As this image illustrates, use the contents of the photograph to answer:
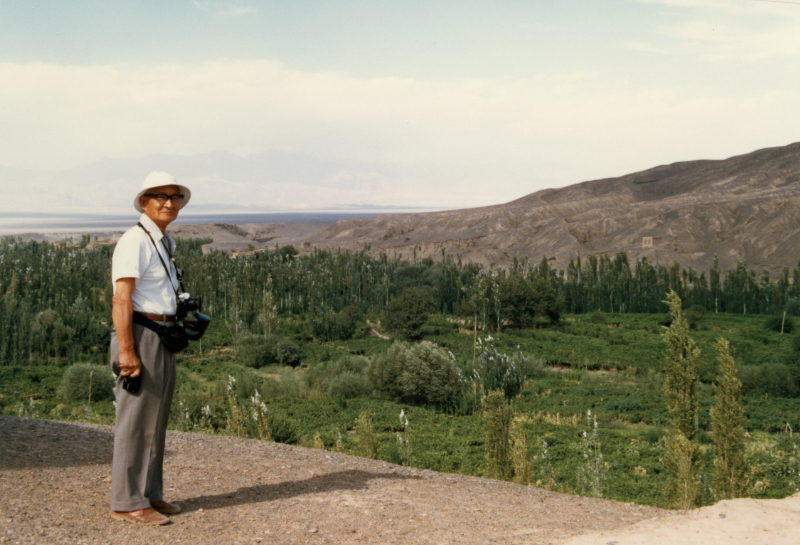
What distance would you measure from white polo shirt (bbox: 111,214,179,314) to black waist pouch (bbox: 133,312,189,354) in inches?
2.9

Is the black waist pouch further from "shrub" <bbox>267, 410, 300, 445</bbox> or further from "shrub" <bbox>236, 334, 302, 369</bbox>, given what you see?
"shrub" <bbox>236, 334, 302, 369</bbox>

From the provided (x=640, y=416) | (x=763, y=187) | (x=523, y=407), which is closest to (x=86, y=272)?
(x=523, y=407)

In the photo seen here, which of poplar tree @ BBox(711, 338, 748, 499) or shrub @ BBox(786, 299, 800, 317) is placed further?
shrub @ BBox(786, 299, 800, 317)

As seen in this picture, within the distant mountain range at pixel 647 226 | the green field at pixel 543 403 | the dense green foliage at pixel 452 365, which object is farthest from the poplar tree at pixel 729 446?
the distant mountain range at pixel 647 226

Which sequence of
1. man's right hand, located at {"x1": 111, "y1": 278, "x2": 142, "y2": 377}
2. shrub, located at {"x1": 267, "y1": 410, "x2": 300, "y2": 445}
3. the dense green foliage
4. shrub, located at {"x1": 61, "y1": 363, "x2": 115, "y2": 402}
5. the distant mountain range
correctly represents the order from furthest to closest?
1. the distant mountain range
2. shrub, located at {"x1": 61, "y1": 363, "x2": 115, "y2": 402}
3. the dense green foliage
4. shrub, located at {"x1": 267, "y1": 410, "x2": 300, "y2": 445}
5. man's right hand, located at {"x1": 111, "y1": 278, "x2": 142, "y2": 377}

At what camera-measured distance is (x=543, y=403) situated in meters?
31.0

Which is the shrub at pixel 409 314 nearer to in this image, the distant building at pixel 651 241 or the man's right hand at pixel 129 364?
the man's right hand at pixel 129 364

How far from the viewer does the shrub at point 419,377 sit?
3025 cm

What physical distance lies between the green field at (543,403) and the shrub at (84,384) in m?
0.53

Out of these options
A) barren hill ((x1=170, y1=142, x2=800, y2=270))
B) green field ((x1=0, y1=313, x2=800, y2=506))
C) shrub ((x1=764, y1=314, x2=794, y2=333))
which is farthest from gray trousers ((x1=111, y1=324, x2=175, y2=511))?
barren hill ((x1=170, y1=142, x2=800, y2=270))

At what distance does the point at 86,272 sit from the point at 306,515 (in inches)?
2795

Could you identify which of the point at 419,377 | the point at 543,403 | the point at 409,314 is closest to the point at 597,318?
the point at 409,314

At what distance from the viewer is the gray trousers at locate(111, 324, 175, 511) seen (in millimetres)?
4930

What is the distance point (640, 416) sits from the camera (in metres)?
28.7
